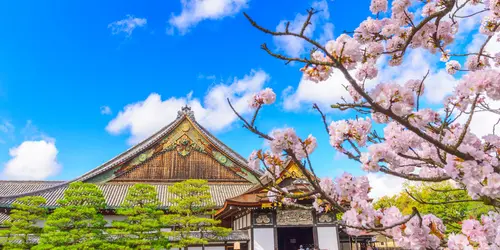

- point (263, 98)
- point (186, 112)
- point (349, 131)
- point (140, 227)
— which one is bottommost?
point (140, 227)

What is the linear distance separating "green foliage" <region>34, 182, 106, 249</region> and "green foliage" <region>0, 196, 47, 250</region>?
949mm

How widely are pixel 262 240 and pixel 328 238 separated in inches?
123

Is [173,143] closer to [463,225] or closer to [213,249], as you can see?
[213,249]

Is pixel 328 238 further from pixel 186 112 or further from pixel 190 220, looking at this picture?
pixel 186 112

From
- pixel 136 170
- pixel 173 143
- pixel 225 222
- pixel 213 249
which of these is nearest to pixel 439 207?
pixel 225 222

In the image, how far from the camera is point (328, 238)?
15.5 metres

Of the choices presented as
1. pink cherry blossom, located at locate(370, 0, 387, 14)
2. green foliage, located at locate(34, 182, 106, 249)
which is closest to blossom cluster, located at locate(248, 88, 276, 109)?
pink cherry blossom, located at locate(370, 0, 387, 14)

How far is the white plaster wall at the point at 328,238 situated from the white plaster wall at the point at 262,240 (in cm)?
231

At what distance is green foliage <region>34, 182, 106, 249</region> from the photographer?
43.2 ft

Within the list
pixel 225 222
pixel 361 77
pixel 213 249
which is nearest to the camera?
pixel 361 77

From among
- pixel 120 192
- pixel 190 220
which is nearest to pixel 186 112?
pixel 120 192

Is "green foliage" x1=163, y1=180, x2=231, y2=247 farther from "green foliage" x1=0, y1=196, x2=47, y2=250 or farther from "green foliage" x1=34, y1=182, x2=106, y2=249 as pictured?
"green foliage" x1=0, y1=196, x2=47, y2=250

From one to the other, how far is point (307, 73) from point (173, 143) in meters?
20.5

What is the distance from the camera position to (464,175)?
2590 millimetres
